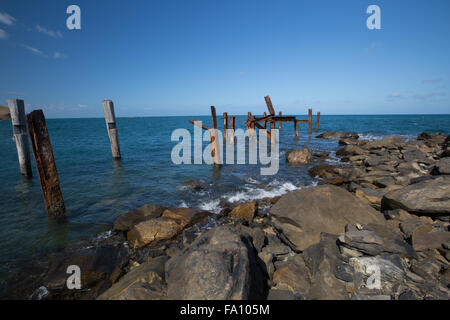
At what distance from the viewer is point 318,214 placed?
4.46m

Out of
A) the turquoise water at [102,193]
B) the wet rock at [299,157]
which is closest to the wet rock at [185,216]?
the turquoise water at [102,193]

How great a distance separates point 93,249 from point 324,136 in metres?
28.1

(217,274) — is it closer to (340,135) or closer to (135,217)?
(135,217)

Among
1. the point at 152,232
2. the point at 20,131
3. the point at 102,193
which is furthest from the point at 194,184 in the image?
the point at 20,131

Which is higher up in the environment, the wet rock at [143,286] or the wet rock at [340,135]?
the wet rock at [340,135]

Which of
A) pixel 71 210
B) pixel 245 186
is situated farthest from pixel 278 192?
pixel 71 210

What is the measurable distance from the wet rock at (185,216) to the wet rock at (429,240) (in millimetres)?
5081

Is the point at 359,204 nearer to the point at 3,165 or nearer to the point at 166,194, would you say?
the point at 166,194

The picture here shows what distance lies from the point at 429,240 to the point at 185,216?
5.68 m

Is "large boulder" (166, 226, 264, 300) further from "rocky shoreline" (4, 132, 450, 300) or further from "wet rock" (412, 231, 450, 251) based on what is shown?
"wet rock" (412, 231, 450, 251)

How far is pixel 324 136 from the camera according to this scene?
27172 mm

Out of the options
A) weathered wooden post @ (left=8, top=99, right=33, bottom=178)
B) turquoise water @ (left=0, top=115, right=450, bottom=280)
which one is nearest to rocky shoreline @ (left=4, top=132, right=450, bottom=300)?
turquoise water @ (left=0, top=115, right=450, bottom=280)

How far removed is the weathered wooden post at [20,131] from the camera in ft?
33.8

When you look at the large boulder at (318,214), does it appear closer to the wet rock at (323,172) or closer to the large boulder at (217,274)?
the large boulder at (217,274)
